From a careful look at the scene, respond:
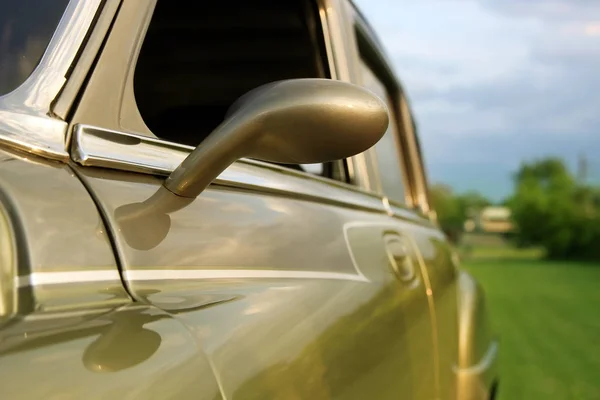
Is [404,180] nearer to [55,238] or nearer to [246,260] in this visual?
[246,260]

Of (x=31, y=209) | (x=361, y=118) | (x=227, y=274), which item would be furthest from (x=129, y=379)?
(x=361, y=118)

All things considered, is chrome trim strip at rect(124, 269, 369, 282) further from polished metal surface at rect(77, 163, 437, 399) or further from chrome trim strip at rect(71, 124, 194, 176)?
chrome trim strip at rect(71, 124, 194, 176)

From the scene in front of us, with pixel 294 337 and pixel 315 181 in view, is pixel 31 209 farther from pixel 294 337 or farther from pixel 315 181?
pixel 315 181

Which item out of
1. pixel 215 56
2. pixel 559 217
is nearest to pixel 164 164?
pixel 215 56

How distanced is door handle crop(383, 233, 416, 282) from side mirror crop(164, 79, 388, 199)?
101 cm

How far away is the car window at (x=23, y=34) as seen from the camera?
1329 millimetres

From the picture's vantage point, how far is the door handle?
2232 mm

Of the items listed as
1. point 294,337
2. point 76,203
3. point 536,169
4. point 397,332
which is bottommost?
point 536,169

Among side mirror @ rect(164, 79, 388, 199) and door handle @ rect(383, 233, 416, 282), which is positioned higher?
side mirror @ rect(164, 79, 388, 199)

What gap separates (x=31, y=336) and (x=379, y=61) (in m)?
2.68

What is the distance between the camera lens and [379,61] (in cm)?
343

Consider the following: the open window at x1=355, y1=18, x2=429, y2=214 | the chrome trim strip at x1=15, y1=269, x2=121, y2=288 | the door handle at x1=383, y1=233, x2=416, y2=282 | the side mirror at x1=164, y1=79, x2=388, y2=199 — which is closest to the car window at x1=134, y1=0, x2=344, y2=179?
the door handle at x1=383, y1=233, x2=416, y2=282

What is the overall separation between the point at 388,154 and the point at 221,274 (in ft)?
6.97

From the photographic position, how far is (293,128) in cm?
121
